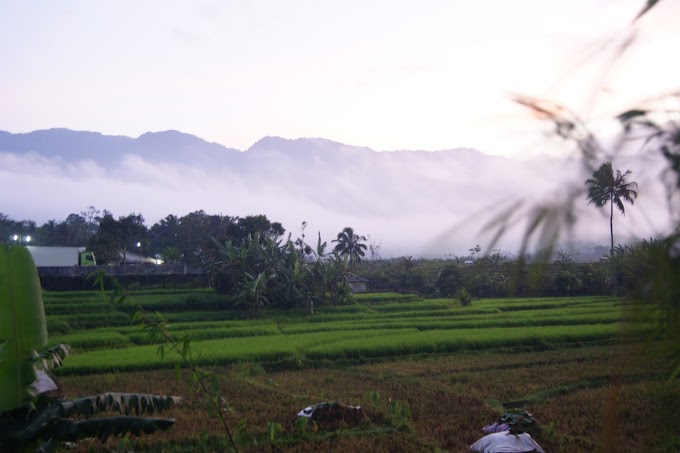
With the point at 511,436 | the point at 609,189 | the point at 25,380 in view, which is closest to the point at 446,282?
the point at 511,436

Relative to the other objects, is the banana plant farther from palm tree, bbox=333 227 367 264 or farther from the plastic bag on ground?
palm tree, bbox=333 227 367 264

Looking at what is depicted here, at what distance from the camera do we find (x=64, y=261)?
3394 centimetres

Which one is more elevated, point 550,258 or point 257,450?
point 550,258

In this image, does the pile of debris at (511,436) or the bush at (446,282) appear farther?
the bush at (446,282)

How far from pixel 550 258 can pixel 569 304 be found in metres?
27.5

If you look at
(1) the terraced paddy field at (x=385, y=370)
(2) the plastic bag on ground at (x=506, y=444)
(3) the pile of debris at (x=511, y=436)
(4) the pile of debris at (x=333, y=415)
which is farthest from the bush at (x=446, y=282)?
(2) the plastic bag on ground at (x=506, y=444)

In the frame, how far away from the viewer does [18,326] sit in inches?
161

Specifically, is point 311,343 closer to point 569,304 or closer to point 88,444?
point 88,444

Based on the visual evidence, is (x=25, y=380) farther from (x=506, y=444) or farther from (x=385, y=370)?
(x=385, y=370)

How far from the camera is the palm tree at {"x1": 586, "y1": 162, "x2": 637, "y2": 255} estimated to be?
124cm

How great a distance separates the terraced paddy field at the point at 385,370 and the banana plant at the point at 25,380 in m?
0.74

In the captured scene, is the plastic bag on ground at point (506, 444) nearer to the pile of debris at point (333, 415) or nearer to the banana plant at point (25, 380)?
the pile of debris at point (333, 415)

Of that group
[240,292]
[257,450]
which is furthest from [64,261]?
[257,450]

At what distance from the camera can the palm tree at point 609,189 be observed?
1.24m
